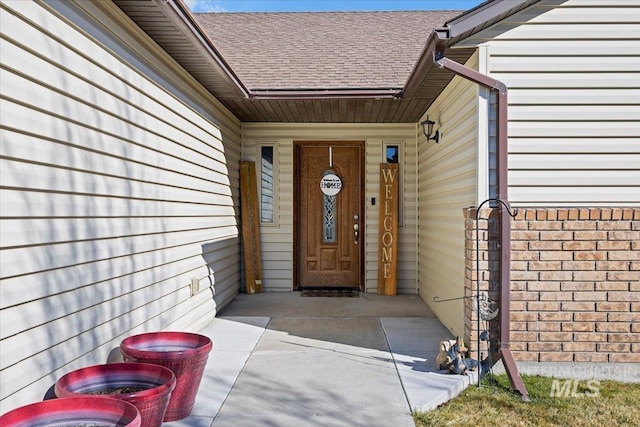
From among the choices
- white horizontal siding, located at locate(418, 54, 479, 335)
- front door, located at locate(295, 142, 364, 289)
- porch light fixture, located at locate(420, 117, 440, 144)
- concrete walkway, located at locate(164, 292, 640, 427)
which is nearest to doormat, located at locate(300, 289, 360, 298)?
front door, located at locate(295, 142, 364, 289)

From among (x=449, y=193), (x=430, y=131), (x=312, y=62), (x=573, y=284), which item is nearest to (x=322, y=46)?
(x=312, y=62)

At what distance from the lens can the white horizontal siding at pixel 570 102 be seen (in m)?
3.81

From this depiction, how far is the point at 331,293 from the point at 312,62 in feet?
10.8

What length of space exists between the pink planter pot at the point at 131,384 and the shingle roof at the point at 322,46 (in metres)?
3.81

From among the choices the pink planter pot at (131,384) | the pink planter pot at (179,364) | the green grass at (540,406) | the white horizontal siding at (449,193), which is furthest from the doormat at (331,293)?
the pink planter pot at (131,384)

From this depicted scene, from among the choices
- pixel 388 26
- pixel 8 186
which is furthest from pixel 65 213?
pixel 388 26

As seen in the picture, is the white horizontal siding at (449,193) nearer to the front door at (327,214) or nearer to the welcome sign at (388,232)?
the welcome sign at (388,232)

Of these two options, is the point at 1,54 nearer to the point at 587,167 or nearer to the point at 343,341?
the point at 343,341

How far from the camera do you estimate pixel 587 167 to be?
3820 millimetres

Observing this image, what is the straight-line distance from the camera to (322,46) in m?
7.40

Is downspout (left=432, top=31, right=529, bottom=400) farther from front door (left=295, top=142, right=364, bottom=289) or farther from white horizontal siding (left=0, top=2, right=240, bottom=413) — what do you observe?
front door (left=295, top=142, right=364, bottom=289)

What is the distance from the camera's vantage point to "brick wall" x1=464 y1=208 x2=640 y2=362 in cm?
380

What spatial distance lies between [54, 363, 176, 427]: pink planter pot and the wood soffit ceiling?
2.37 meters

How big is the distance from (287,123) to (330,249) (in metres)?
2.01
